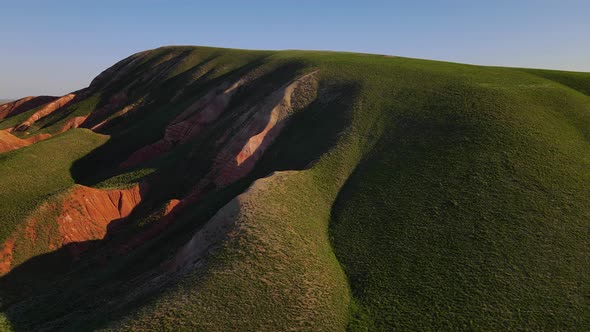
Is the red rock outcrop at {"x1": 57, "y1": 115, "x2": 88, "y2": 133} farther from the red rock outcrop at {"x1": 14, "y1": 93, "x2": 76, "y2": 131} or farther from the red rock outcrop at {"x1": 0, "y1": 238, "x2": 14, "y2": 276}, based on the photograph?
the red rock outcrop at {"x1": 0, "y1": 238, "x2": 14, "y2": 276}

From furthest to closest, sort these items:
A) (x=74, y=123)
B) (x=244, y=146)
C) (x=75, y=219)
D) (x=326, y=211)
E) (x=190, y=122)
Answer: (x=74, y=123)
(x=190, y=122)
(x=244, y=146)
(x=75, y=219)
(x=326, y=211)

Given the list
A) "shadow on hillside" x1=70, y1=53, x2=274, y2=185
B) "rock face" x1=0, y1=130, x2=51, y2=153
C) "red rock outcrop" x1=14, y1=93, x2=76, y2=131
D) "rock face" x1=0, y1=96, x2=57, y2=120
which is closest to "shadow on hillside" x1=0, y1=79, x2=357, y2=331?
"shadow on hillside" x1=70, y1=53, x2=274, y2=185

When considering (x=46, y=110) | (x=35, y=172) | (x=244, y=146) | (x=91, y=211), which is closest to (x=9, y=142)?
(x=35, y=172)

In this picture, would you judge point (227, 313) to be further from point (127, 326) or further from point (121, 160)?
point (121, 160)

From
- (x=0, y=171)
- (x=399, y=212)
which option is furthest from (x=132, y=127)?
(x=399, y=212)

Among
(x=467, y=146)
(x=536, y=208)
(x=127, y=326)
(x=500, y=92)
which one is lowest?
(x=127, y=326)

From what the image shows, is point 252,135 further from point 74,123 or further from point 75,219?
point 74,123

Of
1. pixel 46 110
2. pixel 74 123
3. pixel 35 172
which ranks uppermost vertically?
pixel 46 110
